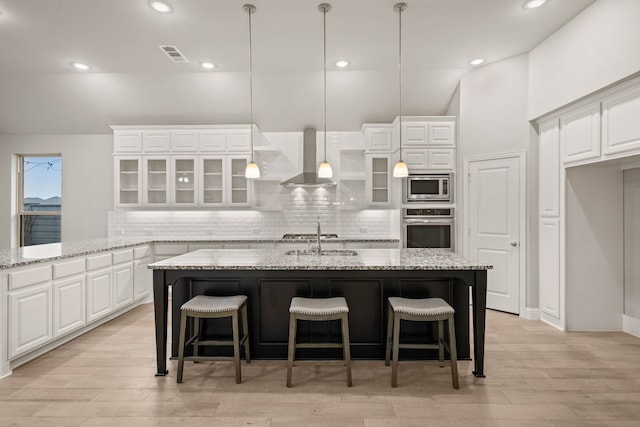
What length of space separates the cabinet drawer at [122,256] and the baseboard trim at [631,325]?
5.91 m

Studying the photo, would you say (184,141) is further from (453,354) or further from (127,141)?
(453,354)

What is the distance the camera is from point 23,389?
2.68 meters

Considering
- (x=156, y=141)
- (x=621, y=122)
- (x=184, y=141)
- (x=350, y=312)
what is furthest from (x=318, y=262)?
(x=156, y=141)

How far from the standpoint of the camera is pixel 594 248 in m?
3.98

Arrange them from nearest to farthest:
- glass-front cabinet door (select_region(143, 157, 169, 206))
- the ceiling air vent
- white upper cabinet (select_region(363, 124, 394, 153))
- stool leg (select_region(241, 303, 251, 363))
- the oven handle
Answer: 1. stool leg (select_region(241, 303, 251, 363))
2. the ceiling air vent
3. the oven handle
4. white upper cabinet (select_region(363, 124, 394, 153))
5. glass-front cabinet door (select_region(143, 157, 169, 206))

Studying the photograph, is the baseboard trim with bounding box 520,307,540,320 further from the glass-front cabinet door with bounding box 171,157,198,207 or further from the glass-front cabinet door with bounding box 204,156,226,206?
the glass-front cabinet door with bounding box 171,157,198,207

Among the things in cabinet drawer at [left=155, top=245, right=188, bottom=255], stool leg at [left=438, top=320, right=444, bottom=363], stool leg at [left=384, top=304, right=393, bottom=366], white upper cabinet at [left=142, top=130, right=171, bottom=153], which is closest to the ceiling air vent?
white upper cabinet at [left=142, top=130, right=171, bottom=153]

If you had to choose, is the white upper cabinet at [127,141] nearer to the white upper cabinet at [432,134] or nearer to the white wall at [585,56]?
the white upper cabinet at [432,134]

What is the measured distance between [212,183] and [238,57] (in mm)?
2107

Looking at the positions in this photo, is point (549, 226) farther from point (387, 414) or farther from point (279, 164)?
point (279, 164)

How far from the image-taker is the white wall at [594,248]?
156 inches

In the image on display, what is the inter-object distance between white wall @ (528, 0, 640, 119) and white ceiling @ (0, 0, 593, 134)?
0.51 ft

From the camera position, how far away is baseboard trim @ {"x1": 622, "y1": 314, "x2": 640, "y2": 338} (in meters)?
3.81

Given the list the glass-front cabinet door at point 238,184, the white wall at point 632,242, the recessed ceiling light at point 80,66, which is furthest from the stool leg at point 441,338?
the recessed ceiling light at point 80,66
